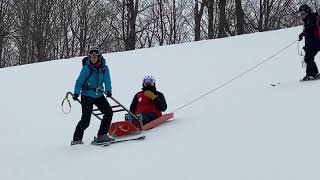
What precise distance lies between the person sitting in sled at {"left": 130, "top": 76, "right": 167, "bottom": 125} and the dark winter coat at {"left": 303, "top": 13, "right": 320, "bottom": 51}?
3516 millimetres

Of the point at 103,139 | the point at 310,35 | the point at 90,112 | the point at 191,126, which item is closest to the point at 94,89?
the point at 90,112

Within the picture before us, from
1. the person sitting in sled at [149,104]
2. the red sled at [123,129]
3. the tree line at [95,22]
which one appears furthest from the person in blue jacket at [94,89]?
the tree line at [95,22]

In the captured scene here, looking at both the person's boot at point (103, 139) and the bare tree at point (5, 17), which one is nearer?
the person's boot at point (103, 139)

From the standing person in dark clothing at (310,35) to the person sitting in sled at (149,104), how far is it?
3.46 m

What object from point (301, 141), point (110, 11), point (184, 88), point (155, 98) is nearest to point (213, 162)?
point (301, 141)

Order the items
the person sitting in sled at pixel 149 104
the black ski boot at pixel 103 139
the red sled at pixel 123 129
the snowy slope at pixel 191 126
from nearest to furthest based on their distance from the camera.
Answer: the snowy slope at pixel 191 126, the black ski boot at pixel 103 139, the red sled at pixel 123 129, the person sitting in sled at pixel 149 104

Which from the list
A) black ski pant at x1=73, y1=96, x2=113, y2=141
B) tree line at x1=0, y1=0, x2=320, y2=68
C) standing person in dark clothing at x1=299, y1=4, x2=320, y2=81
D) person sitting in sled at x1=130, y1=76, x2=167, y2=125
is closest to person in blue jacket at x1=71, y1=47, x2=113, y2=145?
black ski pant at x1=73, y1=96, x2=113, y2=141

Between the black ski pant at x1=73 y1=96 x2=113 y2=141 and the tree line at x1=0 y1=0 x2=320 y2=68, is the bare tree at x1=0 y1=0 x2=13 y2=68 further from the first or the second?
the black ski pant at x1=73 y1=96 x2=113 y2=141

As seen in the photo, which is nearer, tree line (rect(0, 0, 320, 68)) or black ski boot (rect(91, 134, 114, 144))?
black ski boot (rect(91, 134, 114, 144))

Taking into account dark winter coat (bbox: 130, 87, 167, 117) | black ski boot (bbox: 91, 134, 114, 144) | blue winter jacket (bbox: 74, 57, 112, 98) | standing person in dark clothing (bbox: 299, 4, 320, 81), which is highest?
standing person in dark clothing (bbox: 299, 4, 320, 81)

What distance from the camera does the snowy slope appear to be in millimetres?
6742

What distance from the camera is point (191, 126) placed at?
30.6ft

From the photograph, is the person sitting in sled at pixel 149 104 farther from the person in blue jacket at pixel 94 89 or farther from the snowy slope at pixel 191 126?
the person in blue jacket at pixel 94 89

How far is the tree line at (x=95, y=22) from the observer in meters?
45.3
